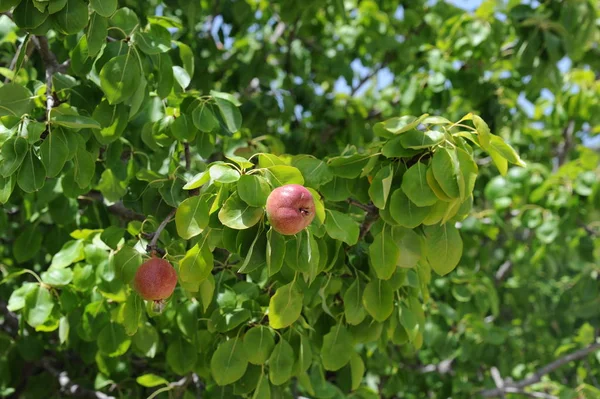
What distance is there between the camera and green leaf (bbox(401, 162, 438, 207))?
151 cm

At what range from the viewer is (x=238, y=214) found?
4.62 feet

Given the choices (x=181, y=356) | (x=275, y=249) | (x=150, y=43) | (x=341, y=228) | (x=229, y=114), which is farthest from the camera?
(x=181, y=356)

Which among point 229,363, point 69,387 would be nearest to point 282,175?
point 229,363

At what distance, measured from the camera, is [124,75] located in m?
1.73

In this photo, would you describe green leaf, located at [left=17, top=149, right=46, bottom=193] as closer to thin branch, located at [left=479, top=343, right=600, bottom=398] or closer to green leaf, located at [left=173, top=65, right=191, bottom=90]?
green leaf, located at [left=173, top=65, right=191, bottom=90]

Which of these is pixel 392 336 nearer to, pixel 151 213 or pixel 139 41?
pixel 151 213

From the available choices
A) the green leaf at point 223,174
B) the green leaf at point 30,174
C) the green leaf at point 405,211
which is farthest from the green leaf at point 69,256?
the green leaf at point 405,211

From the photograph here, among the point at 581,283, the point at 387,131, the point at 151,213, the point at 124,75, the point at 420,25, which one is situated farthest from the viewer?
the point at 420,25

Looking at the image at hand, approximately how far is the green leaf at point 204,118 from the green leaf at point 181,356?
24.5 inches

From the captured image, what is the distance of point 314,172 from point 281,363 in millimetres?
485

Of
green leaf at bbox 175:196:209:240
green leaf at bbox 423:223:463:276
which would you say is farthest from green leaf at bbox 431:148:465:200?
green leaf at bbox 175:196:209:240

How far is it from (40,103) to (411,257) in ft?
3.35

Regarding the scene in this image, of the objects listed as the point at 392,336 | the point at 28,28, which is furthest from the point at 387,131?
the point at 28,28

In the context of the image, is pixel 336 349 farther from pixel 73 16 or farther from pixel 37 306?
pixel 73 16
